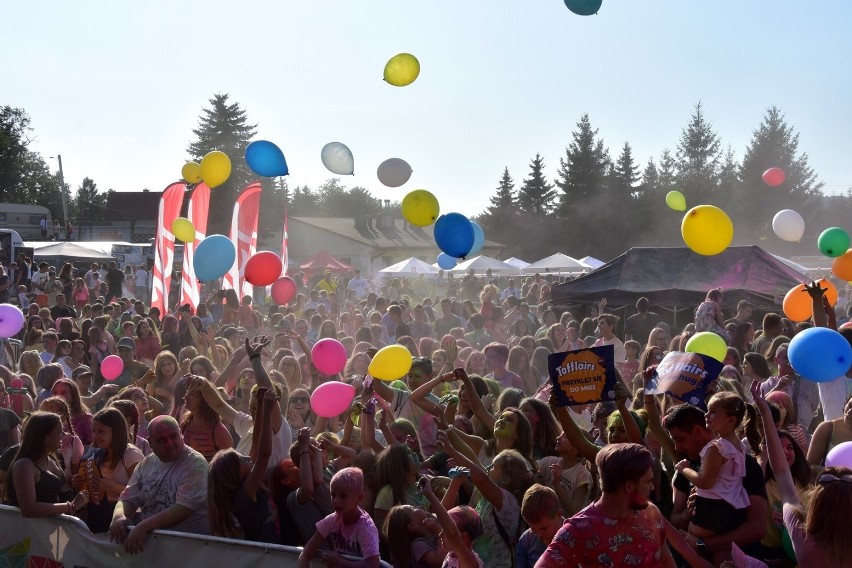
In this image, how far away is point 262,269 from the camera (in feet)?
33.0

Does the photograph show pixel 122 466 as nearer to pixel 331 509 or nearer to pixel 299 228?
pixel 331 509

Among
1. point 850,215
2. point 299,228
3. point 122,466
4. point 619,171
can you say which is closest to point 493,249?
point 619,171

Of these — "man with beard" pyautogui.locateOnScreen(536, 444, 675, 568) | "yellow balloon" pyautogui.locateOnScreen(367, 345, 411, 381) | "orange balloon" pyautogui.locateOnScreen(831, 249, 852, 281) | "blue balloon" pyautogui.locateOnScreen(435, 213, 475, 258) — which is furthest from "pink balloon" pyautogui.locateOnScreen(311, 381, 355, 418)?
"orange balloon" pyautogui.locateOnScreen(831, 249, 852, 281)

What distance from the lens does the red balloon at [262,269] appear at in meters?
9.98

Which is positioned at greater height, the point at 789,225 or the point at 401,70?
the point at 401,70

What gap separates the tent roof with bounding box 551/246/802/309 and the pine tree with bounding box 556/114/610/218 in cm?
4104

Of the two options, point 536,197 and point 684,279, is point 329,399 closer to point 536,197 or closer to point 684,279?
point 684,279

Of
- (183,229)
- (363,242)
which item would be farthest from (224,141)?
(183,229)

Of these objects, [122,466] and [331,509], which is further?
[122,466]

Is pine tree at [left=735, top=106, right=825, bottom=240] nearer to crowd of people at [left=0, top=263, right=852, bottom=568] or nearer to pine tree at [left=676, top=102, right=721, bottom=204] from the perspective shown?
pine tree at [left=676, top=102, right=721, bottom=204]

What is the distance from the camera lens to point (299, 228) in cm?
6488

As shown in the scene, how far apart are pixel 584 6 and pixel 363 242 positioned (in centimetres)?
5533

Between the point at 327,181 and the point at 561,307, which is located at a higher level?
the point at 327,181

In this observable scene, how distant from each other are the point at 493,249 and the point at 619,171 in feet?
31.7
